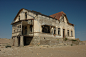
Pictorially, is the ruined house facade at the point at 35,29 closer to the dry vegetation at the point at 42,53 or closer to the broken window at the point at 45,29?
the broken window at the point at 45,29

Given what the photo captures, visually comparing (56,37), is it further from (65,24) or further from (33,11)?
(33,11)

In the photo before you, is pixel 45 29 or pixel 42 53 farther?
pixel 45 29

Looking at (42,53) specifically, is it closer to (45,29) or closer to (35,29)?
(35,29)

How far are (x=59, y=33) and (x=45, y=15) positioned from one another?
712 centimetres

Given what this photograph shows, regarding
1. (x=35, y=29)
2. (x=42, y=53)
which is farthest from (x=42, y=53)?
(x=35, y=29)

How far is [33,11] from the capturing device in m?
19.8

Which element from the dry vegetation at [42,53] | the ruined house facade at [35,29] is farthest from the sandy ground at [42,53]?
the ruined house facade at [35,29]

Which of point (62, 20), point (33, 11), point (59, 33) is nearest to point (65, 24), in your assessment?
point (62, 20)

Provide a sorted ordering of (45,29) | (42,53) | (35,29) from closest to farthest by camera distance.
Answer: (42,53)
(35,29)
(45,29)

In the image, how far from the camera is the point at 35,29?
61.4 feet

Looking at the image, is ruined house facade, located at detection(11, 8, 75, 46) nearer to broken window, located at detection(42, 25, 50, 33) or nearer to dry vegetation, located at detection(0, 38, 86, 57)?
broken window, located at detection(42, 25, 50, 33)

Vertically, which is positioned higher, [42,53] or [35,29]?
[35,29]

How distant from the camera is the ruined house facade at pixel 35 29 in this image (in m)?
18.1

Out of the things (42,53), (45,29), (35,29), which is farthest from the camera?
(45,29)
